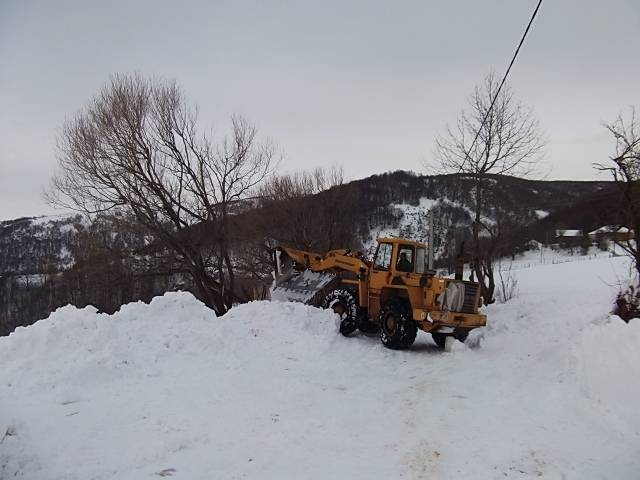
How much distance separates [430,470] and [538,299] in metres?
11.5

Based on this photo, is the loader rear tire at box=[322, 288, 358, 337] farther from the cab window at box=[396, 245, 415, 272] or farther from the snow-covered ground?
the cab window at box=[396, 245, 415, 272]

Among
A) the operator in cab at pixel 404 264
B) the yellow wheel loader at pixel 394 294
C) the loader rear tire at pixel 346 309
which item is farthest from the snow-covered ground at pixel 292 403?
the operator in cab at pixel 404 264

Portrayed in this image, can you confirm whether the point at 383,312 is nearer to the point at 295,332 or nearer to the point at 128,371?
the point at 295,332

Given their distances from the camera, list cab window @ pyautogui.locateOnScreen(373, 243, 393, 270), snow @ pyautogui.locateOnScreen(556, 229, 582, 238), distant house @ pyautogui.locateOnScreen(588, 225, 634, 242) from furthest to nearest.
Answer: snow @ pyautogui.locateOnScreen(556, 229, 582, 238)
cab window @ pyautogui.locateOnScreen(373, 243, 393, 270)
distant house @ pyautogui.locateOnScreen(588, 225, 634, 242)

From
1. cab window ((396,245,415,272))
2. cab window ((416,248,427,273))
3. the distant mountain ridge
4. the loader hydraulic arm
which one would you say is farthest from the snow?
the loader hydraulic arm

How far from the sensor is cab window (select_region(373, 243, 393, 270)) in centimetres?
Answer: 1138

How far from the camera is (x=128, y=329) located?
8.39 meters

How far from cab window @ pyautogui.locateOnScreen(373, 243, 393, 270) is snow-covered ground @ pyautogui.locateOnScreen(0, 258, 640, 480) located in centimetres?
222

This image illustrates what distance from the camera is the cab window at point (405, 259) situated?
11.3 meters

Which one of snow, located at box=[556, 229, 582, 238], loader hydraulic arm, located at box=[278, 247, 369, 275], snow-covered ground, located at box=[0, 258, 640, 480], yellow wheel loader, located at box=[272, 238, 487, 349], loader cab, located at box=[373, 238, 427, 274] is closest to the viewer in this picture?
snow-covered ground, located at box=[0, 258, 640, 480]

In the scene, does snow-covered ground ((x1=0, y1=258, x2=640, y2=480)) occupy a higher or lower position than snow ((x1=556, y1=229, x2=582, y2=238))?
lower

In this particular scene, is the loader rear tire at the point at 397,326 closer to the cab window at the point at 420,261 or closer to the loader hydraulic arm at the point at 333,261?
the cab window at the point at 420,261

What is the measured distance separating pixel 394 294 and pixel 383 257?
973mm

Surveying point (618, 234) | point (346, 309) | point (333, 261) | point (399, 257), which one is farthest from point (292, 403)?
point (618, 234)
